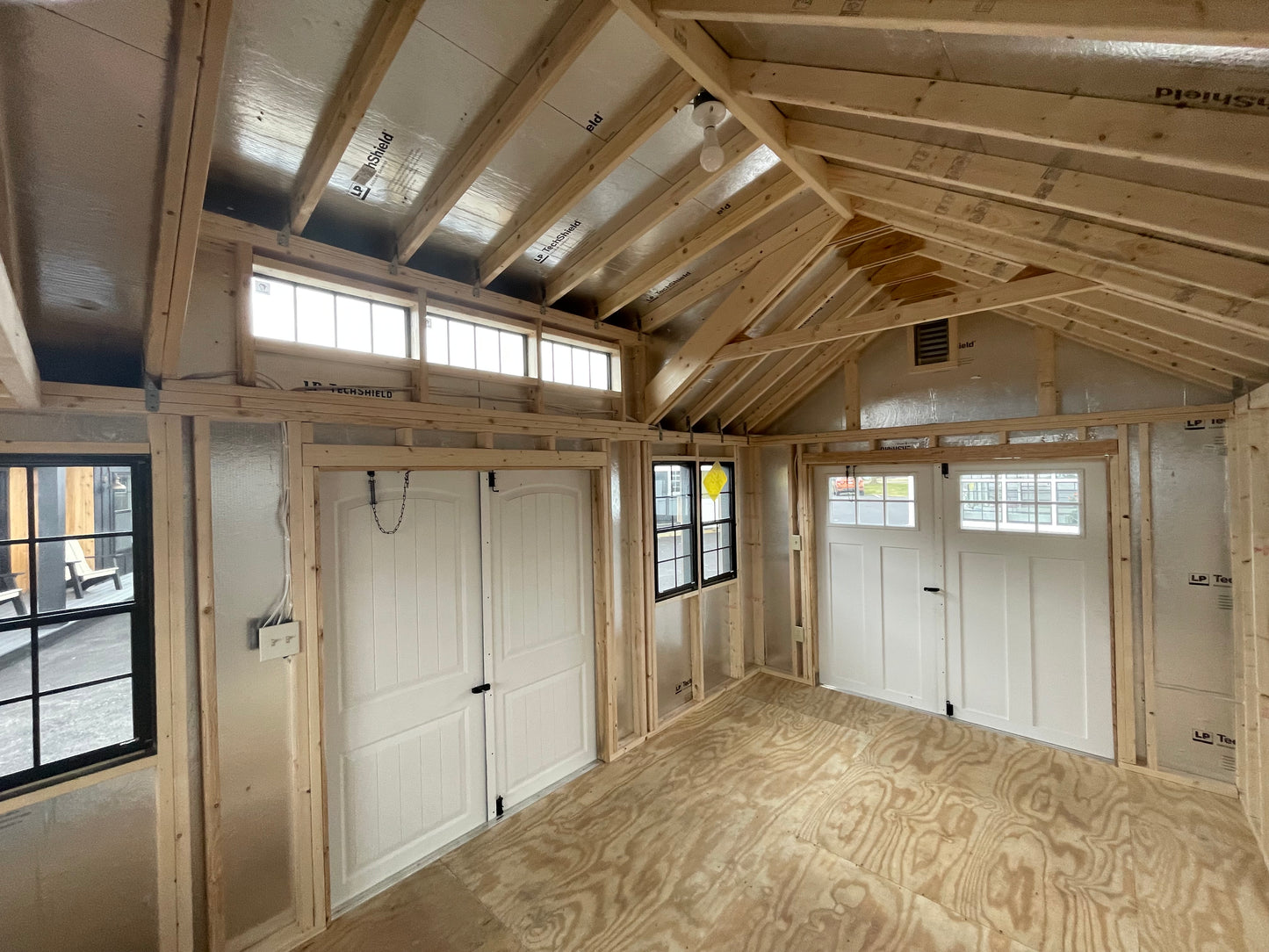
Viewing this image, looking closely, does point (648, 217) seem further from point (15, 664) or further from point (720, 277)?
point (15, 664)

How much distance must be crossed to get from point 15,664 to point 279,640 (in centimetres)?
80

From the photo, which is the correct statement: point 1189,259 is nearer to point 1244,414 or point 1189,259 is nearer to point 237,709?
point 1244,414

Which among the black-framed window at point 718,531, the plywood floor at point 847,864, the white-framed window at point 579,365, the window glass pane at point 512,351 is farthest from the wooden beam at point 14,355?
the black-framed window at point 718,531

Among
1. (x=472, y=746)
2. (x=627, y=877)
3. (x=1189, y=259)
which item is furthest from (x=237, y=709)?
(x=1189, y=259)

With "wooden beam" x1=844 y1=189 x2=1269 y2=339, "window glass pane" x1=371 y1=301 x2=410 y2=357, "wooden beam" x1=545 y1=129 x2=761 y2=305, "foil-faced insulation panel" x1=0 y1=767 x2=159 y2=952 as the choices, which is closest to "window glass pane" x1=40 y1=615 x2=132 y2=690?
"foil-faced insulation panel" x1=0 y1=767 x2=159 y2=952

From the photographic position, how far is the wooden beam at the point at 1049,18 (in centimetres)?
92

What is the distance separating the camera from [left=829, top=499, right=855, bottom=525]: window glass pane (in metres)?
4.91

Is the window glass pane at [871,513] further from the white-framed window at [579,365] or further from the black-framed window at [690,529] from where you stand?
the white-framed window at [579,365]

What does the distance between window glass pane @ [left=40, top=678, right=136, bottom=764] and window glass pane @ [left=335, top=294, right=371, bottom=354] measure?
5.66 ft

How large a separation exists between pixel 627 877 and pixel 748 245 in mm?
3714

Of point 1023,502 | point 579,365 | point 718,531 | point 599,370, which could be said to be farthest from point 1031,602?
point 579,365

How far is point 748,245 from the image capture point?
3146 millimetres

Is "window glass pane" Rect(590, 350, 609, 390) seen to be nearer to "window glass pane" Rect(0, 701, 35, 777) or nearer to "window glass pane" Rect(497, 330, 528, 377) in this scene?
"window glass pane" Rect(497, 330, 528, 377)

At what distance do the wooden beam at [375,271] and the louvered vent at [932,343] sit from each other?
2977 millimetres
